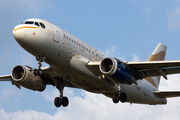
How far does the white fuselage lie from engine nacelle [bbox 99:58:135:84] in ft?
4.73

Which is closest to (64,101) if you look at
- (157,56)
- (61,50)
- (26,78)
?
(26,78)

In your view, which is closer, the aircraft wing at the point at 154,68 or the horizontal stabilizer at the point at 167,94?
the aircraft wing at the point at 154,68

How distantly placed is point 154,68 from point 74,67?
23.6 feet

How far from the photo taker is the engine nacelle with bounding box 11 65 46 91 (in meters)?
29.2

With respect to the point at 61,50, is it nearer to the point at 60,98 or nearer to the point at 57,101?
the point at 60,98

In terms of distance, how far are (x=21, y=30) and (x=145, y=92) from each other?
15.3 meters

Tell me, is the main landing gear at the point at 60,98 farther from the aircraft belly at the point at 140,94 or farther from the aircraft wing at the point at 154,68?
the aircraft wing at the point at 154,68

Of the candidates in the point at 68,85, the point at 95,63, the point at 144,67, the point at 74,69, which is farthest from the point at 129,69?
the point at 68,85

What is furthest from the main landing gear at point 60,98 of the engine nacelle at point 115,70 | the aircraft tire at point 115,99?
the engine nacelle at point 115,70

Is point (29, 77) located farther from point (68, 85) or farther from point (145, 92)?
point (145, 92)

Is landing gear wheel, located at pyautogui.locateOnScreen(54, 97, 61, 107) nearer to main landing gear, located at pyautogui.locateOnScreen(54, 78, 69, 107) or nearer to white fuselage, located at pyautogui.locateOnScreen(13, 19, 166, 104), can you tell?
main landing gear, located at pyautogui.locateOnScreen(54, 78, 69, 107)

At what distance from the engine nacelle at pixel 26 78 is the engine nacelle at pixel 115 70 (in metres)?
8.45

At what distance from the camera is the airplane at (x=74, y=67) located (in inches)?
897

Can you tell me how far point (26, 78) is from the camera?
29.3m
